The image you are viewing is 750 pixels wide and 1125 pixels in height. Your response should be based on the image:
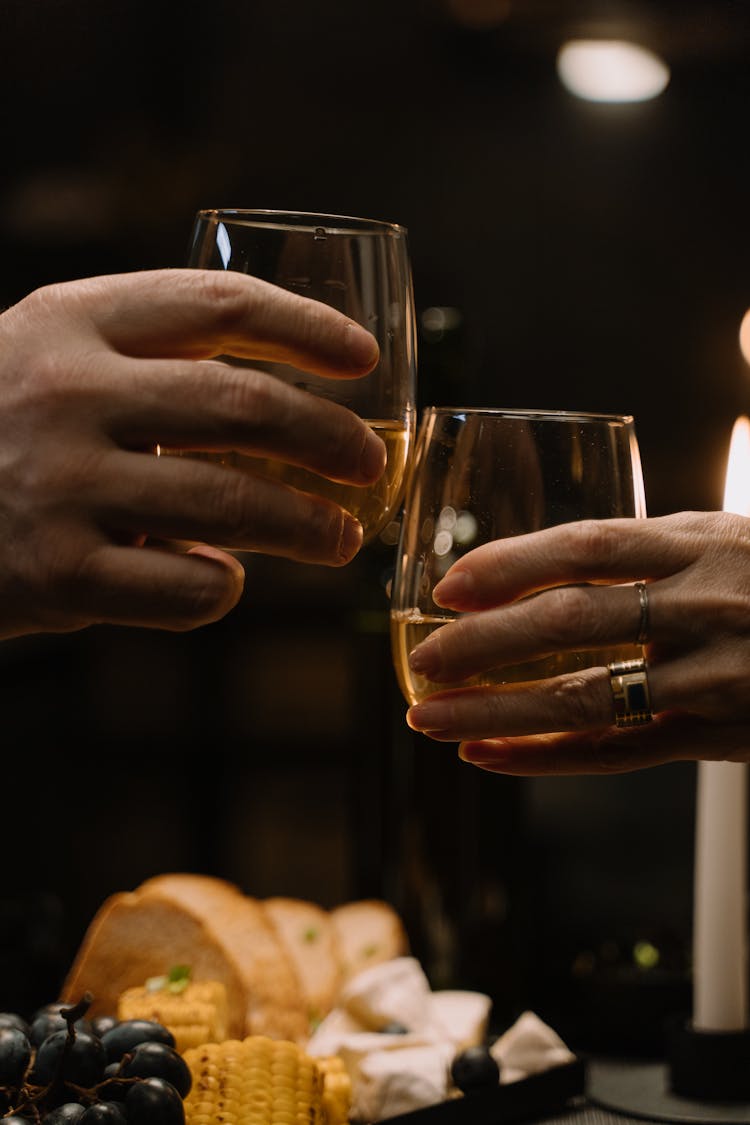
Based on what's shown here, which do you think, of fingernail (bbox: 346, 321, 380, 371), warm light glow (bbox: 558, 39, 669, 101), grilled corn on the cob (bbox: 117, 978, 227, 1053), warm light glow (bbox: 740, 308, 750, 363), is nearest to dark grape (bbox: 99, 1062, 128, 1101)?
grilled corn on the cob (bbox: 117, 978, 227, 1053)

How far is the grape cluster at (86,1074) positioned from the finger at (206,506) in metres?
0.29

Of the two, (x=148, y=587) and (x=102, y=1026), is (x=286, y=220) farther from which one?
(x=102, y=1026)

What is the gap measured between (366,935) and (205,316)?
0.95m

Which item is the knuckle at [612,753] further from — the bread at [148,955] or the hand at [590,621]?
the bread at [148,955]

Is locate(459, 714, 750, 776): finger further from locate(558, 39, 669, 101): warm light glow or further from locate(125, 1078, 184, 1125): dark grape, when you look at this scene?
locate(558, 39, 669, 101): warm light glow

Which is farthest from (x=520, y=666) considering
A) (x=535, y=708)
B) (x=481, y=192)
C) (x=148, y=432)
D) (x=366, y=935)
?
(x=481, y=192)

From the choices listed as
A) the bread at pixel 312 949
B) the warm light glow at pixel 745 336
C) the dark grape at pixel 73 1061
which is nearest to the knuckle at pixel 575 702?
the dark grape at pixel 73 1061

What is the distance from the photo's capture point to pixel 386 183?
8.20ft

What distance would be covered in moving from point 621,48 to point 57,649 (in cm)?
167

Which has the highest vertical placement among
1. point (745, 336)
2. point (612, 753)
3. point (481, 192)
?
point (481, 192)

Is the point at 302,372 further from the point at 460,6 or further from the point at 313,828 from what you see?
the point at 313,828

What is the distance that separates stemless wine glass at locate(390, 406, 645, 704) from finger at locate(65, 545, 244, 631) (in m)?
0.16

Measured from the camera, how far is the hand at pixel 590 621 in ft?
2.13

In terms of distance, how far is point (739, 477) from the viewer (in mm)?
909
